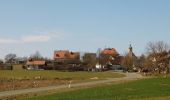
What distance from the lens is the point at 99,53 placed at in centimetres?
18750

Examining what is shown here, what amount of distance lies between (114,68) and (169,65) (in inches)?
3250

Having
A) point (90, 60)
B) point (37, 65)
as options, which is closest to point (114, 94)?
point (90, 60)

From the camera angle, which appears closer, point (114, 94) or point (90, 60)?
point (114, 94)

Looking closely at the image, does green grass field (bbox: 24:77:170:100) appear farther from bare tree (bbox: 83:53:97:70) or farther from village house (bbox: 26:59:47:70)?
village house (bbox: 26:59:47:70)

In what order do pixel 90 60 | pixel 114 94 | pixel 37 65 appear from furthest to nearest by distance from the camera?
pixel 37 65, pixel 90 60, pixel 114 94

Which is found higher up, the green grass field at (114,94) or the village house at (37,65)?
the village house at (37,65)

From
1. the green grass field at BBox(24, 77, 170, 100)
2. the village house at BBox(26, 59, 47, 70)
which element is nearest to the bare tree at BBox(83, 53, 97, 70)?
the village house at BBox(26, 59, 47, 70)

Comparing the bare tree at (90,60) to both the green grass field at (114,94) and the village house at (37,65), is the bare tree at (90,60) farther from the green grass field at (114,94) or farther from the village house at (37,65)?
the green grass field at (114,94)

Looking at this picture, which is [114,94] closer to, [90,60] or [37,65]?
[90,60]

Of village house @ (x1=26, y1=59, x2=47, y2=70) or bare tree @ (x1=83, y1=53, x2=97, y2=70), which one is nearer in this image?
bare tree @ (x1=83, y1=53, x2=97, y2=70)

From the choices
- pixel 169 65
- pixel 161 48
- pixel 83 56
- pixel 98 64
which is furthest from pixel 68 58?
pixel 169 65

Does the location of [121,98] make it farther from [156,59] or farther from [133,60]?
[133,60]

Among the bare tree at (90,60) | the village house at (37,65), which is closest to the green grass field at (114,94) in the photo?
the bare tree at (90,60)

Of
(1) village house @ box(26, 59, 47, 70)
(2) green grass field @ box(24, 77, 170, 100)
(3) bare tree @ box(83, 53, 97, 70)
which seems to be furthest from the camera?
(1) village house @ box(26, 59, 47, 70)
